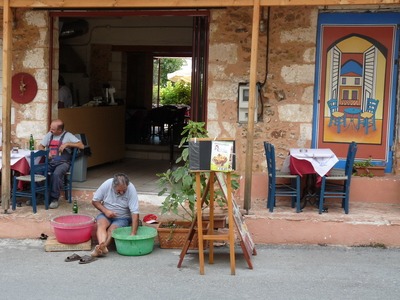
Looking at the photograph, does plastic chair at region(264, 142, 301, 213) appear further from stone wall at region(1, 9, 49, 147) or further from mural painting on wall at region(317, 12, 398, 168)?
stone wall at region(1, 9, 49, 147)

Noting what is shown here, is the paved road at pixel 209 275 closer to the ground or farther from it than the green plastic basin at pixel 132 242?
closer to the ground

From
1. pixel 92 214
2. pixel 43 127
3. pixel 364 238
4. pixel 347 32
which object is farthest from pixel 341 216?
pixel 43 127

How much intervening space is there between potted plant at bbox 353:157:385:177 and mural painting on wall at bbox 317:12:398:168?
11 centimetres

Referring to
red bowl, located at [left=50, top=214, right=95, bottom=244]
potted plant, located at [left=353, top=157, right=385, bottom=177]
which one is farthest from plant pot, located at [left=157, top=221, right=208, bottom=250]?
potted plant, located at [left=353, top=157, right=385, bottom=177]

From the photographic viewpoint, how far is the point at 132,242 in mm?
6637

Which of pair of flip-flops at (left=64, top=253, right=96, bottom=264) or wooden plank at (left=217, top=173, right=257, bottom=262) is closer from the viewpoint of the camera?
wooden plank at (left=217, top=173, right=257, bottom=262)

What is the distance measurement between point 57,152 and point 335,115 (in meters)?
3.79

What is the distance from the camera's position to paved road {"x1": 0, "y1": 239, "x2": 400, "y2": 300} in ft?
18.1

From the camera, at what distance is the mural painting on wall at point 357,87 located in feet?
27.1

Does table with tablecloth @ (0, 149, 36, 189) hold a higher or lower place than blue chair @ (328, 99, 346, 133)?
lower

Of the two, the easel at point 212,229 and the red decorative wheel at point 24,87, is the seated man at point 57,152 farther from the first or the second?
the easel at point 212,229

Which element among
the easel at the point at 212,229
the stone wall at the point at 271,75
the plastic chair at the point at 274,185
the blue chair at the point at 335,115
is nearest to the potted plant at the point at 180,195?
the easel at the point at 212,229

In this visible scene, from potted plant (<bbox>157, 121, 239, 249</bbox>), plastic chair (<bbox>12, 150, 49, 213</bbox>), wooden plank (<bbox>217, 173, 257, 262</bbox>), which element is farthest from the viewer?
plastic chair (<bbox>12, 150, 49, 213</bbox>)

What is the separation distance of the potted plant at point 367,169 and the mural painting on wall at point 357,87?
0.11 m
